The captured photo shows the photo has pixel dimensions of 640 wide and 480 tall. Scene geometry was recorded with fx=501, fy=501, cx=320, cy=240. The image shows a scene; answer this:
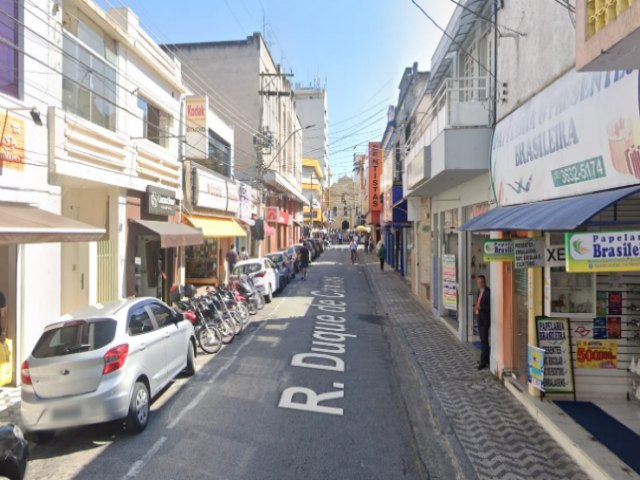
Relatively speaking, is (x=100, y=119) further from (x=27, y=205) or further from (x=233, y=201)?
(x=233, y=201)

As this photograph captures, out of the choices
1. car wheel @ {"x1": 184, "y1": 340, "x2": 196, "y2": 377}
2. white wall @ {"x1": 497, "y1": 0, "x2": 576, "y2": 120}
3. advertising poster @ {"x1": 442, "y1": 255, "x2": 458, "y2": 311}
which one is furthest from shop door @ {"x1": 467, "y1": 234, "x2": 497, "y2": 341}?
car wheel @ {"x1": 184, "y1": 340, "x2": 196, "y2": 377}

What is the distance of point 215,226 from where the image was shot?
19.5 meters

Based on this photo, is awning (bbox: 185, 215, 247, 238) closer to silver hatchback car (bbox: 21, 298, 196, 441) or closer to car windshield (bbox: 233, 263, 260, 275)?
car windshield (bbox: 233, 263, 260, 275)

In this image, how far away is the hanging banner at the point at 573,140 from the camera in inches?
189

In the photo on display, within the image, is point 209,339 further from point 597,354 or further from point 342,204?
point 342,204

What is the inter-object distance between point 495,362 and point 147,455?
19.1 feet

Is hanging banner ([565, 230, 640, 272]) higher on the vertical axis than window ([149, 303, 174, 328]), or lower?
higher

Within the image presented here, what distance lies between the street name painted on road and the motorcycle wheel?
5.92ft

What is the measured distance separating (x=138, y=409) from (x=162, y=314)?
196 cm

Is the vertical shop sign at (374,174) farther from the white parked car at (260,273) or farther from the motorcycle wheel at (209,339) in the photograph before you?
the motorcycle wheel at (209,339)

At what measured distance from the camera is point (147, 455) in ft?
18.4

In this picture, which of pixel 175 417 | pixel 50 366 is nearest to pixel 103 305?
pixel 50 366

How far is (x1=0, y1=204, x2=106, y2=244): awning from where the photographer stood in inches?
262

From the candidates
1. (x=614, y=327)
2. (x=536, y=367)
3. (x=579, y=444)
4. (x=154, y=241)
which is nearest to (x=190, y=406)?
(x=536, y=367)
